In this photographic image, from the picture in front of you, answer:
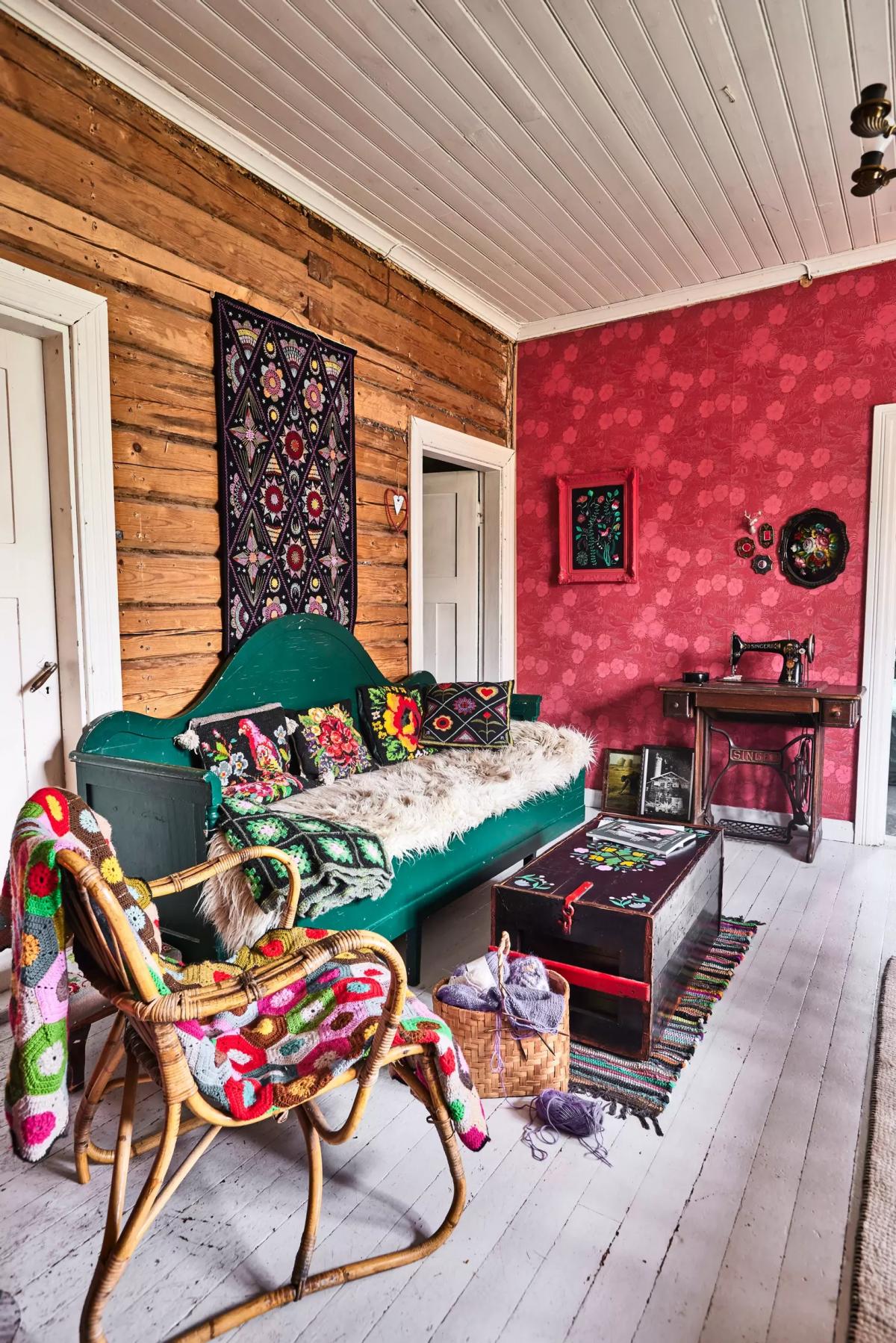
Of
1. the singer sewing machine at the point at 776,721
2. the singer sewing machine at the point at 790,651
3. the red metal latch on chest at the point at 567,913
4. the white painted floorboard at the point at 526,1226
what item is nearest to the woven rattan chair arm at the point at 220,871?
the white painted floorboard at the point at 526,1226

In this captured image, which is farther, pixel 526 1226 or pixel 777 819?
pixel 777 819

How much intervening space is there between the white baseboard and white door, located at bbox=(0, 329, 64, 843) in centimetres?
337

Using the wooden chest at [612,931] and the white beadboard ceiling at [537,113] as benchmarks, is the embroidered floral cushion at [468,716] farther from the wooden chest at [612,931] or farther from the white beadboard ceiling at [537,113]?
the white beadboard ceiling at [537,113]

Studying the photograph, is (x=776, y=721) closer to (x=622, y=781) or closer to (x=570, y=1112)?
(x=622, y=781)

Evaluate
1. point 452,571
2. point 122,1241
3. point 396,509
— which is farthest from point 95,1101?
point 452,571

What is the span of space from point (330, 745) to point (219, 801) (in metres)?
1.04

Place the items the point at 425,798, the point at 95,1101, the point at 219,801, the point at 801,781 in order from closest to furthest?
the point at 95,1101
the point at 219,801
the point at 425,798
the point at 801,781

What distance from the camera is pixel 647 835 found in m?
2.71

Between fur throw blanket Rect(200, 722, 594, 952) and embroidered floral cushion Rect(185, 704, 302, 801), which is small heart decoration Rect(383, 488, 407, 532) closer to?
fur throw blanket Rect(200, 722, 594, 952)

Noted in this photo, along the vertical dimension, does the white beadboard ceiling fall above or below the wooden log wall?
above

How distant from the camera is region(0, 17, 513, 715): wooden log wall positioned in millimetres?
2307

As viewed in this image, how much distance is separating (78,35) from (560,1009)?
304cm

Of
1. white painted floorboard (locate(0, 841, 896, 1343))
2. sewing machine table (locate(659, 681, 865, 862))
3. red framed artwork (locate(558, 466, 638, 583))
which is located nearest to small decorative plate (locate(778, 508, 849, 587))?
sewing machine table (locate(659, 681, 865, 862))

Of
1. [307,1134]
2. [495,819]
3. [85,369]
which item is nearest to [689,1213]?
[307,1134]
